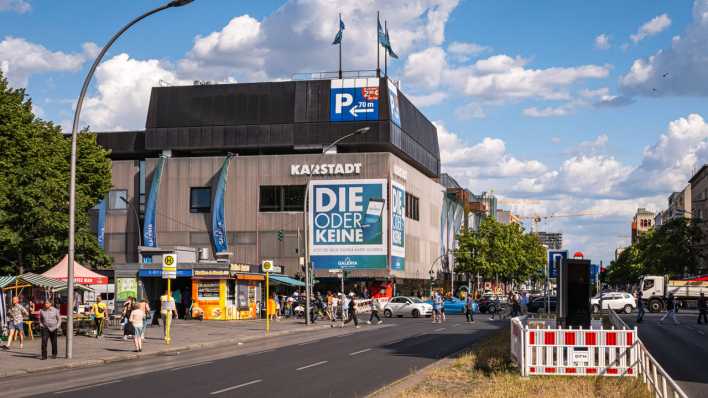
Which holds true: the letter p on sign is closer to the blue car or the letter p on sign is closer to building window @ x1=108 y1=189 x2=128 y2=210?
building window @ x1=108 y1=189 x2=128 y2=210

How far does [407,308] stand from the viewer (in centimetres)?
6241

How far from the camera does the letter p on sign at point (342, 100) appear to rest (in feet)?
274

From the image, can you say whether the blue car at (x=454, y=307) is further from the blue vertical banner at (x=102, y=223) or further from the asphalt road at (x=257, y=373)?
the blue vertical banner at (x=102, y=223)

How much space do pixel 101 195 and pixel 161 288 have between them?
259 inches

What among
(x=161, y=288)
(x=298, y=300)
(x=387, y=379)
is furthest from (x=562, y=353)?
(x=298, y=300)

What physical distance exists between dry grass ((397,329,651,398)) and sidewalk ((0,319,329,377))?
1017cm

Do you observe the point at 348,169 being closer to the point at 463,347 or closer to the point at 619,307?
the point at 619,307

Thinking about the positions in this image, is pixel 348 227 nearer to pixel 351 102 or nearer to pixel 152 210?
pixel 351 102

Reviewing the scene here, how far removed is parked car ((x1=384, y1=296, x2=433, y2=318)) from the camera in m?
62.2

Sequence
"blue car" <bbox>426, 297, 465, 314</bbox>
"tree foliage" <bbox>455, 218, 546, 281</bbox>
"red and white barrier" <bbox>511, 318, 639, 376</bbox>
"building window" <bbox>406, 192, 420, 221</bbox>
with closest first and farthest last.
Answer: "red and white barrier" <bbox>511, 318, 639, 376</bbox>, "blue car" <bbox>426, 297, 465, 314</bbox>, "building window" <bbox>406, 192, 420, 221</bbox>, "tree foliage" <bbox>455, 218, 546, 281</bbox>

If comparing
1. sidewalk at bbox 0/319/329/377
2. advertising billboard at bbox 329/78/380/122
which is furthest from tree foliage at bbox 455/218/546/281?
sidewalk at bbox 0/319/329/377

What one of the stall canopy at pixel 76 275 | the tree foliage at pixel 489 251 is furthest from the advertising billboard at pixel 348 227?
the stall canopy at pixel 76 275

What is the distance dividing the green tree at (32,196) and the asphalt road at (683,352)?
25.7m

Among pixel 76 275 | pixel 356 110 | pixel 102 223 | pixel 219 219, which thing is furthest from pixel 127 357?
pixel 102 223
